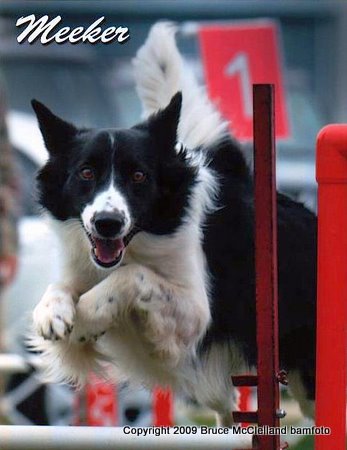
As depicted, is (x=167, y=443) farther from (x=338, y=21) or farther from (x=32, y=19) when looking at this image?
(x=338, y=21)

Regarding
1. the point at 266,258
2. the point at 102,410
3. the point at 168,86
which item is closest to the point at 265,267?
the point at 266,258

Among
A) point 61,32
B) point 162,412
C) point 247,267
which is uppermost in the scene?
point 61,32

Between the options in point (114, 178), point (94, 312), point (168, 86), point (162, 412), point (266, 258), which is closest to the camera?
point (266, 258)

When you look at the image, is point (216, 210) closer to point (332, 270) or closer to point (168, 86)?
point (168, 86)

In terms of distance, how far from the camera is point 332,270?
6.23ft

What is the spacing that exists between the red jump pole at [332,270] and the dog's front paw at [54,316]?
0.51 meters

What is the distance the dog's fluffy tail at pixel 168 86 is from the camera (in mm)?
2375

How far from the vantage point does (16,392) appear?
4.43 meters

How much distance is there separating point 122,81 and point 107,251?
4.09 ft

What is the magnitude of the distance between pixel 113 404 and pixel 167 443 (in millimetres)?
1694

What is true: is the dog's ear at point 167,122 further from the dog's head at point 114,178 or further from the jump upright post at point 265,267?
the jump upright post at point 265,267

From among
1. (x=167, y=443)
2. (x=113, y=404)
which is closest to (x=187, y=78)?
(x=167, y=443)

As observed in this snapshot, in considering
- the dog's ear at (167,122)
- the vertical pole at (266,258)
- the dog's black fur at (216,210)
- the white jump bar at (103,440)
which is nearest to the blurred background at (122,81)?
the dog's black fur at (216,210)

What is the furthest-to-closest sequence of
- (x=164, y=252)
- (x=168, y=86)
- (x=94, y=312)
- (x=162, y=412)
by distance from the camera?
(x=162, y=412), (x=168, y=86), (x=164, y=252), (x=94, y=312)
